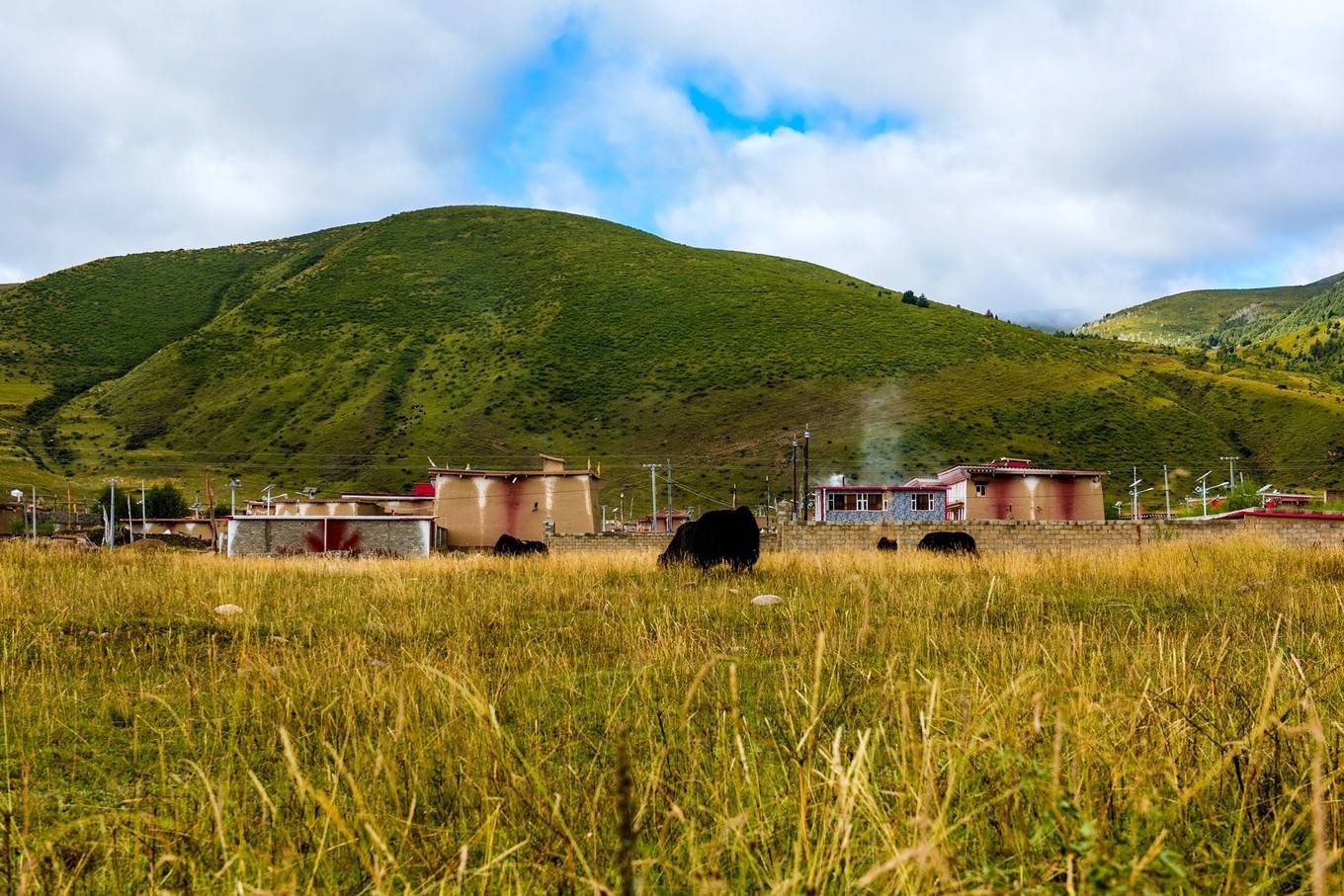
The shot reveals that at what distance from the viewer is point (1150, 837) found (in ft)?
7.46

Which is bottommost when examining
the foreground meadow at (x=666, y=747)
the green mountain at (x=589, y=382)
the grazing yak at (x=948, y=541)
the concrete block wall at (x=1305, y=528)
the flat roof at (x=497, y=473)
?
the concrete block wall at (x=1305, y=528)

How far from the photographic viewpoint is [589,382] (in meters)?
102

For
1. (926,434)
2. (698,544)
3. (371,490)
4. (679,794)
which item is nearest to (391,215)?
(371,490)

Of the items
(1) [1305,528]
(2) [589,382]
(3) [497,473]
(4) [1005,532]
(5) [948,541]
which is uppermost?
(2) [589,382]

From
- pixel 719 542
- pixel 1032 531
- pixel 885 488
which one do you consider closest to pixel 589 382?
pixel 885 488

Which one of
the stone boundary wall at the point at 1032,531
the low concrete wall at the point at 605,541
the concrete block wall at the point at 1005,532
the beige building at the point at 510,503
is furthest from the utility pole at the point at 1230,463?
the low concrete wall at the point at 605,541

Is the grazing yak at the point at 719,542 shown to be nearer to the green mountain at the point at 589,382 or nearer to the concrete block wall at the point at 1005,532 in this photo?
the concrete block wall at the point at 1005,532

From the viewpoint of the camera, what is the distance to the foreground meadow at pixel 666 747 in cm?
200

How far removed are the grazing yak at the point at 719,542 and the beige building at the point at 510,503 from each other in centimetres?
3710

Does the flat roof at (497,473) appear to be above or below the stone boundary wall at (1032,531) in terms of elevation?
above

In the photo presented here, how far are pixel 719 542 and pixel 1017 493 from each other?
4657 cm

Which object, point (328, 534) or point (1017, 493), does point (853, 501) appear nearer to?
point (1017, 493)

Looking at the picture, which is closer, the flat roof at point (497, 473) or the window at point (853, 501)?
→ the flat roof at point (497, 473)

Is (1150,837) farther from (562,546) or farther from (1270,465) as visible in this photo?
(1270,465)
